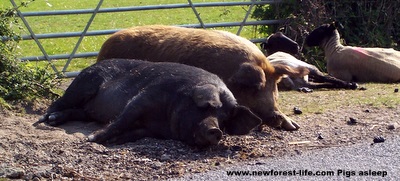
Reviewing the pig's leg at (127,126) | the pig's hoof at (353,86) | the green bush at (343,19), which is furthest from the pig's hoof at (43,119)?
the green bush at (343,19)

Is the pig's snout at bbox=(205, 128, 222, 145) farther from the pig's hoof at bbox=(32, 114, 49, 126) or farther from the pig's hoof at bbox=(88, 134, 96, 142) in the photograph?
the pig's hoof at bbox=(32, 114, 49, 126)

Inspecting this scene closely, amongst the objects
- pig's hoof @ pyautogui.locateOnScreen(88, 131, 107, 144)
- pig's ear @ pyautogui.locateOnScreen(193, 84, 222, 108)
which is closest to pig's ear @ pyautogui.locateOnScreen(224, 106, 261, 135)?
pig's ear @ pyautogui.locateOnScreen(193, 84, 222, 108)

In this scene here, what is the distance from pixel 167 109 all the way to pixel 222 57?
144 centimetres

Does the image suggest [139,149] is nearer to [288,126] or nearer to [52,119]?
[52,119]

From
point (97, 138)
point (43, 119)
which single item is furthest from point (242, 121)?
point (43, 119)

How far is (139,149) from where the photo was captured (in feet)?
22.2

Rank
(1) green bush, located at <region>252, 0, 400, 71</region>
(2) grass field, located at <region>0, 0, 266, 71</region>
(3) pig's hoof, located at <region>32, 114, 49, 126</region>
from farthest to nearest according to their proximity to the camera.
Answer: (2) grass field, located at <region>0, 0, 266, 71</region> → (1) green bush, located at <region>252, 0, 400, 71</region> → (3) pig's hoof, located at <region>32, 114, 49, 126</region>

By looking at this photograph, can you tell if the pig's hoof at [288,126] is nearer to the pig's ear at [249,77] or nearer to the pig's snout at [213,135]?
the pig's ear at [249,77]

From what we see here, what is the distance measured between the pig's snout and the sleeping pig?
1.29 m

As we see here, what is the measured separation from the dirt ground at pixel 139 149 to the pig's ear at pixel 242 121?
12 cm

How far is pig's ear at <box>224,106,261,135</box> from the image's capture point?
7.12 metres

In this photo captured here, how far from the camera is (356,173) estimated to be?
20.4ft

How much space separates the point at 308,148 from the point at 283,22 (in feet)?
21.0

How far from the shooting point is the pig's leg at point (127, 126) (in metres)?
7.02
